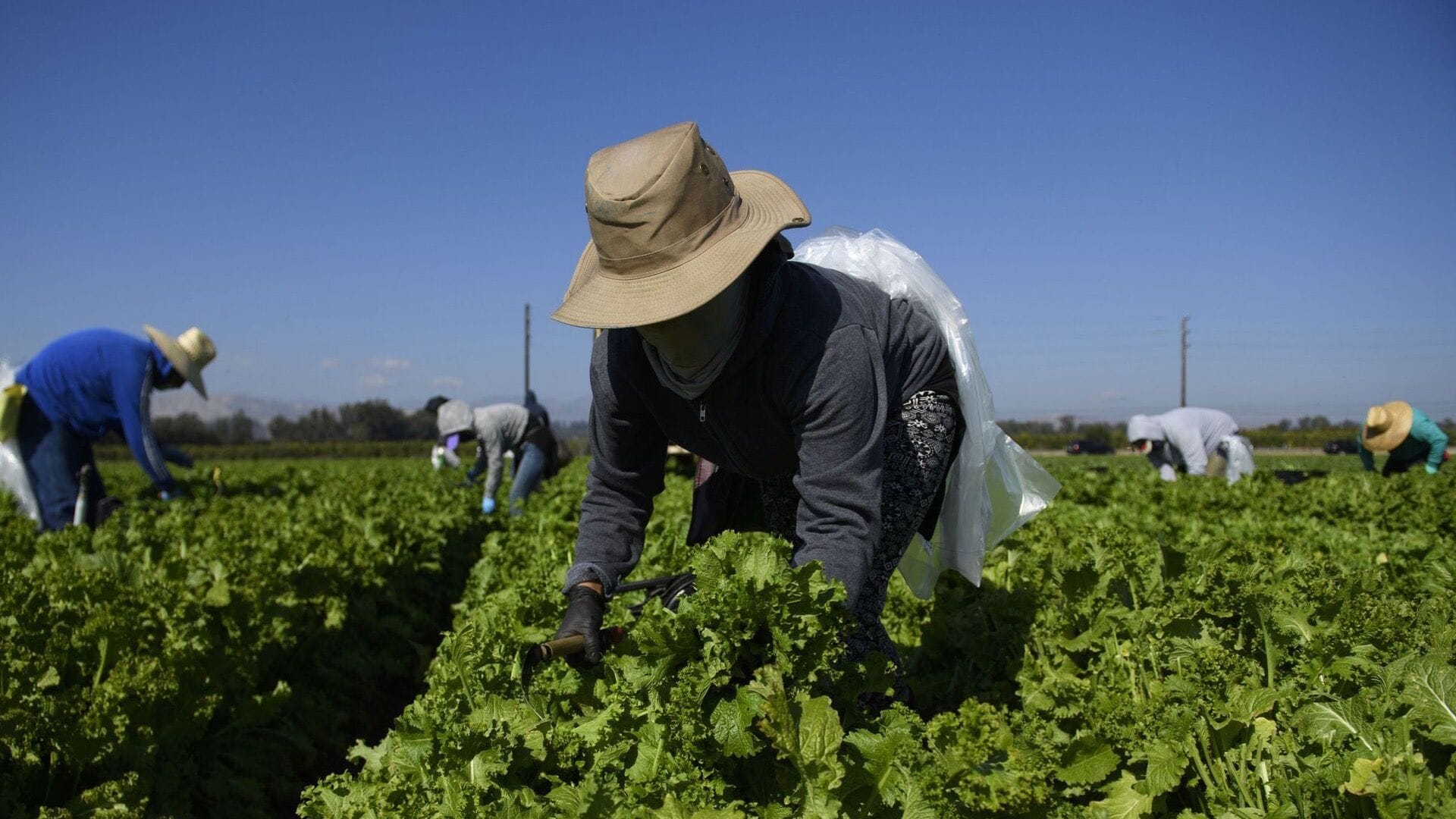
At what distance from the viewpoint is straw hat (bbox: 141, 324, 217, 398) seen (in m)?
8.18

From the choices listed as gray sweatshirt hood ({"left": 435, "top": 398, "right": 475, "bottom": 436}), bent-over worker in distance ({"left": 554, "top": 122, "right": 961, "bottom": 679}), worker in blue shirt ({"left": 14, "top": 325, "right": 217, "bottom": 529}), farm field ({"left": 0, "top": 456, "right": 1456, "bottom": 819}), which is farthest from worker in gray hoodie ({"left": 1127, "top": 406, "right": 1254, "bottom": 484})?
bent-over worker in distance ({"left": 554, "top": 122, "right": 961, "bottom": 679})

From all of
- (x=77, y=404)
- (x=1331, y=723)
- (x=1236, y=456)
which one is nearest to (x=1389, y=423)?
(x=1236, y=456)

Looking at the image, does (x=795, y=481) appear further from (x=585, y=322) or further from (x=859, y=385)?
Result: (x=585, y=322)

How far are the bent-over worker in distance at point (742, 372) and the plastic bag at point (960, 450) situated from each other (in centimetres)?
9

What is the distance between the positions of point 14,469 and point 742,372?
8007mm

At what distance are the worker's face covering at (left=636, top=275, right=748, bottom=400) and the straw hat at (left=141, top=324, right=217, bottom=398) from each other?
283 inches

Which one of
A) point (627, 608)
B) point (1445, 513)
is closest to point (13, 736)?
point (627, 608)

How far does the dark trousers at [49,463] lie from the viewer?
7867 millimetres

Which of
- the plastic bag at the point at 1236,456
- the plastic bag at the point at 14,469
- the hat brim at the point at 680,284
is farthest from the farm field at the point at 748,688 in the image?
the plastic bag at the point at 1236,456

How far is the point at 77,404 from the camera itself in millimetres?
7844

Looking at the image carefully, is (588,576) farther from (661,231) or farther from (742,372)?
(661,231)

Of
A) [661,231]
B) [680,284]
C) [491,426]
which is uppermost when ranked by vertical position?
[661,231]

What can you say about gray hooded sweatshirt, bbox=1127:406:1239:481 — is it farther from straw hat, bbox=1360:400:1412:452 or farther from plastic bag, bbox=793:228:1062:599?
plastic bag, bbox=793:228:1062:599

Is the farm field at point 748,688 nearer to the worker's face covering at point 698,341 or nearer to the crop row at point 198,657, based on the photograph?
the crop row at point 198,657
